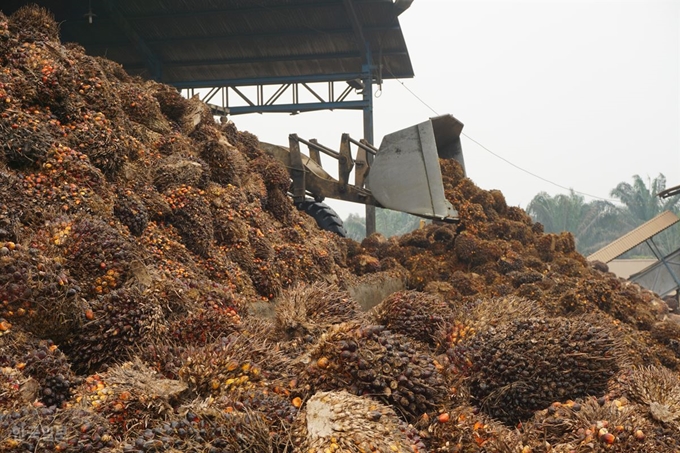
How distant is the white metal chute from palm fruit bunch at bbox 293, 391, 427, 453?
8.14 metres

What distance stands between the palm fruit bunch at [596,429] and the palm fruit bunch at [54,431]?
1840mm

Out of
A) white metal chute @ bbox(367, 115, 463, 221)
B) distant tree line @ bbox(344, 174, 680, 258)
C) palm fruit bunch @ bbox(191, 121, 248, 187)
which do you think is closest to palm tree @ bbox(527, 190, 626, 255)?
distant tree line @ bbox(344, 174, 680, 258)

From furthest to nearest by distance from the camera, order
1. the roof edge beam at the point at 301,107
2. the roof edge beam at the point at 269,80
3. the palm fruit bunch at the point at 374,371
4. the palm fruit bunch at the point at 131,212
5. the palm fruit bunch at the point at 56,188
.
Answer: the roof edge beam at the point at 269,80
the roof edge beam at the point at 301,107
the palm fruit bunch at the point at 131,212
the palm fruit bunch at the point at 56,188
the palm fruit bunch at the point at 374,371

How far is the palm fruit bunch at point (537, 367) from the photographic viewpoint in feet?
11.6

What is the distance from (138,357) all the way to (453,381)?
5.64 feet

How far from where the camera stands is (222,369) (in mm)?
3242

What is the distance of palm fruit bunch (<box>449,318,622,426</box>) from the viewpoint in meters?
3.55

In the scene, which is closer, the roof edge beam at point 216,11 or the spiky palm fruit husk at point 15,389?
the spiky palm fruit husk at point 15,389

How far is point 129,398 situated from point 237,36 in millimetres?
16227

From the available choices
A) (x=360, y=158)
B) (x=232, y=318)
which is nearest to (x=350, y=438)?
(x=232, y=318)

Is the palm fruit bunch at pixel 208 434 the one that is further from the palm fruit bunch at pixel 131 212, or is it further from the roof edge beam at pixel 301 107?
the roof edge beam at pixel 301 107

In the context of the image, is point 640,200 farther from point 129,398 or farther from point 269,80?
point 129,398

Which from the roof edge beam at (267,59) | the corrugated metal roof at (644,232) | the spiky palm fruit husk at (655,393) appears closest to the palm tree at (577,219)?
the corrugated metal roof at (644,232)

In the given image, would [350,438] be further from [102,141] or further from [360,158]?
[360,158]
